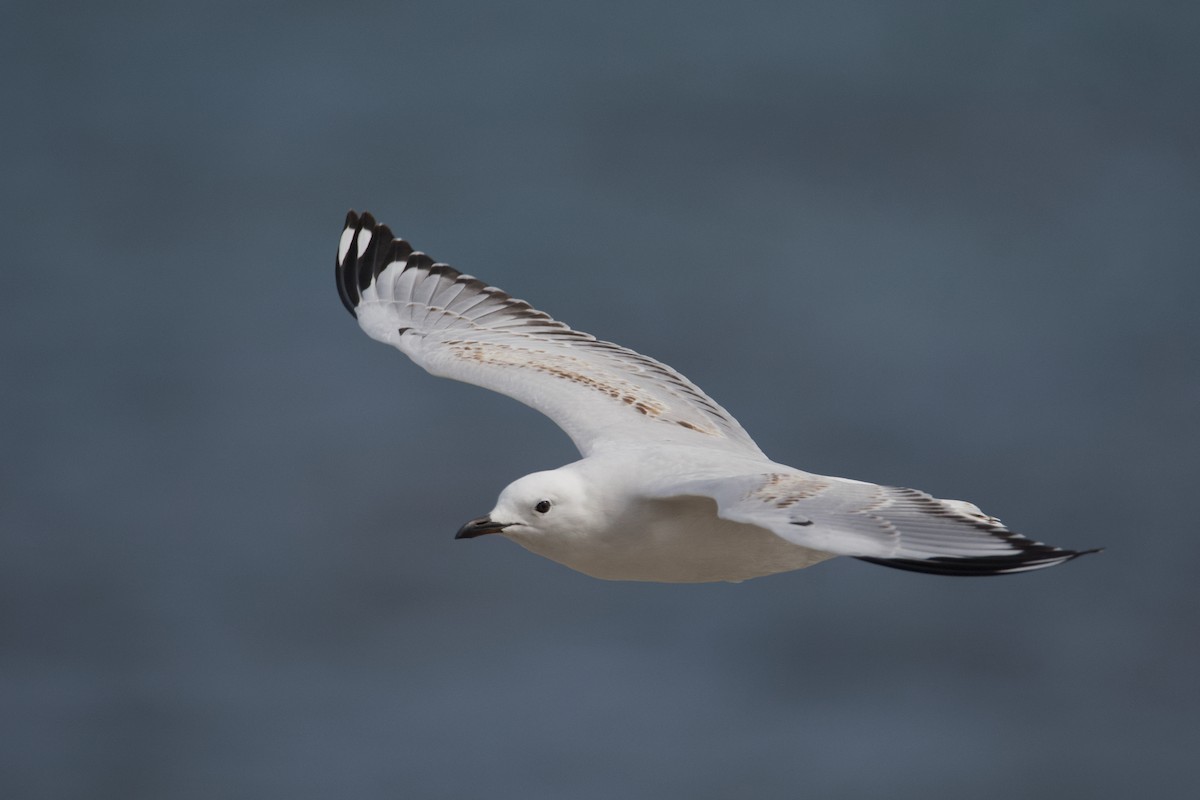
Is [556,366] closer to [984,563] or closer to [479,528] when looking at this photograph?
[479,528]

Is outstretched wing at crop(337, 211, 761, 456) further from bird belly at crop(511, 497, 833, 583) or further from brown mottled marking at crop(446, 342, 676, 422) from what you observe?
bird belly at crop(511, 497, 833, 583)

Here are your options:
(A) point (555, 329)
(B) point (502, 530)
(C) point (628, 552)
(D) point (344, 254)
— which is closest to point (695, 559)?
(C) point (628, 552)

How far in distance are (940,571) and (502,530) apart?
242 centimetres

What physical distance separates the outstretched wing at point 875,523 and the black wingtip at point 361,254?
4326 millimetres

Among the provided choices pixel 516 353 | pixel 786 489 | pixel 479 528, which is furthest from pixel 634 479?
pixel 516 353

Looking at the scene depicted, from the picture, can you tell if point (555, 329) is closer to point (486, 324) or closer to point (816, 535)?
point (486, 324)

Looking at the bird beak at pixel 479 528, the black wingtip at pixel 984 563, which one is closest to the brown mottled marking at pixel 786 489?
the black wingtip at pixel 984 563

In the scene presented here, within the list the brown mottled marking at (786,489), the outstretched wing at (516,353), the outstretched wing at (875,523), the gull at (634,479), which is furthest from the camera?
the outstretched wing at (516,353)

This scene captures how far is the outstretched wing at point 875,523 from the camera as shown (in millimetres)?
7004

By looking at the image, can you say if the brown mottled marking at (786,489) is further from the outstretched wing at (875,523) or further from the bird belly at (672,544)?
the bird belly at (672,544)

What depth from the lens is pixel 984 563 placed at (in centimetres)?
696

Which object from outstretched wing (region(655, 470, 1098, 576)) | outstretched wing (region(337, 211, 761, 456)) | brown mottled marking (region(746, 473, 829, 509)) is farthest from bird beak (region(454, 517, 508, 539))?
brown mottled marking (region(746, 473, 829, 509))

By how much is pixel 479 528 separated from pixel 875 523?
197 centimetres

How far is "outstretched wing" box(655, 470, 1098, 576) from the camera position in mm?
7004
